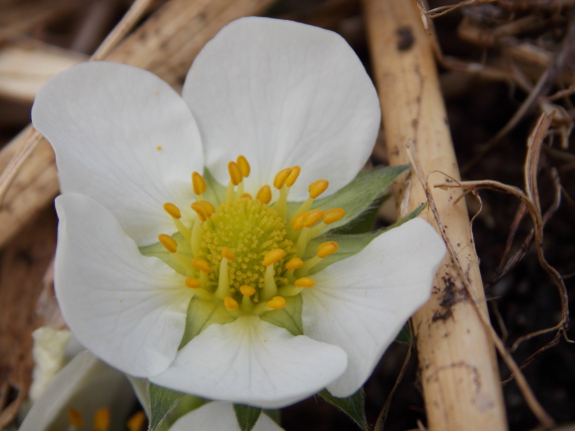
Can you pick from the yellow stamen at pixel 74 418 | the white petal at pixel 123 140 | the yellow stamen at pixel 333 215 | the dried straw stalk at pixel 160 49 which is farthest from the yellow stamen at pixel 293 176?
the yellow stamen at pixel 74 418

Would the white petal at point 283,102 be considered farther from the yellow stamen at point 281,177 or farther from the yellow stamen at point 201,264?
the yellow stamen at point 201,264

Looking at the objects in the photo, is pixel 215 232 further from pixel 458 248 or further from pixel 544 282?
pixel 544 282

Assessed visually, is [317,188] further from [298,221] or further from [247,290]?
[247,290]

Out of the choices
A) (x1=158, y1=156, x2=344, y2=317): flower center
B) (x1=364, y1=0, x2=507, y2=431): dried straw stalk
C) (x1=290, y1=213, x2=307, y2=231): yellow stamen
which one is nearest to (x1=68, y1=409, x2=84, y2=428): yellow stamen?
(x1=158, y1=156, x2=344, y2=317): flower center

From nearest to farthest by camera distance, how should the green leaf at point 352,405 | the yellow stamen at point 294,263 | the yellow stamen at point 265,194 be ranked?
the green leaf at point 352,405
the yellow stamen at point 294,263
the yellow stamen at point 265,194

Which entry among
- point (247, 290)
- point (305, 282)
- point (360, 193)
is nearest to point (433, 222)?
point (360, 193)

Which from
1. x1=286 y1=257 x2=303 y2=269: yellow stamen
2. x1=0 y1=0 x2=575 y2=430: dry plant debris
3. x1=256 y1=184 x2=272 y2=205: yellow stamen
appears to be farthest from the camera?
x1=0 y1=0 x2=575 y2=430: dry plant debris

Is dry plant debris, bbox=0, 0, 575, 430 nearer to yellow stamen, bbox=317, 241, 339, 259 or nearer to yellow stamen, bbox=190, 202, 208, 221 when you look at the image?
yellow stamen, bbox=317, 241, 339, 259
